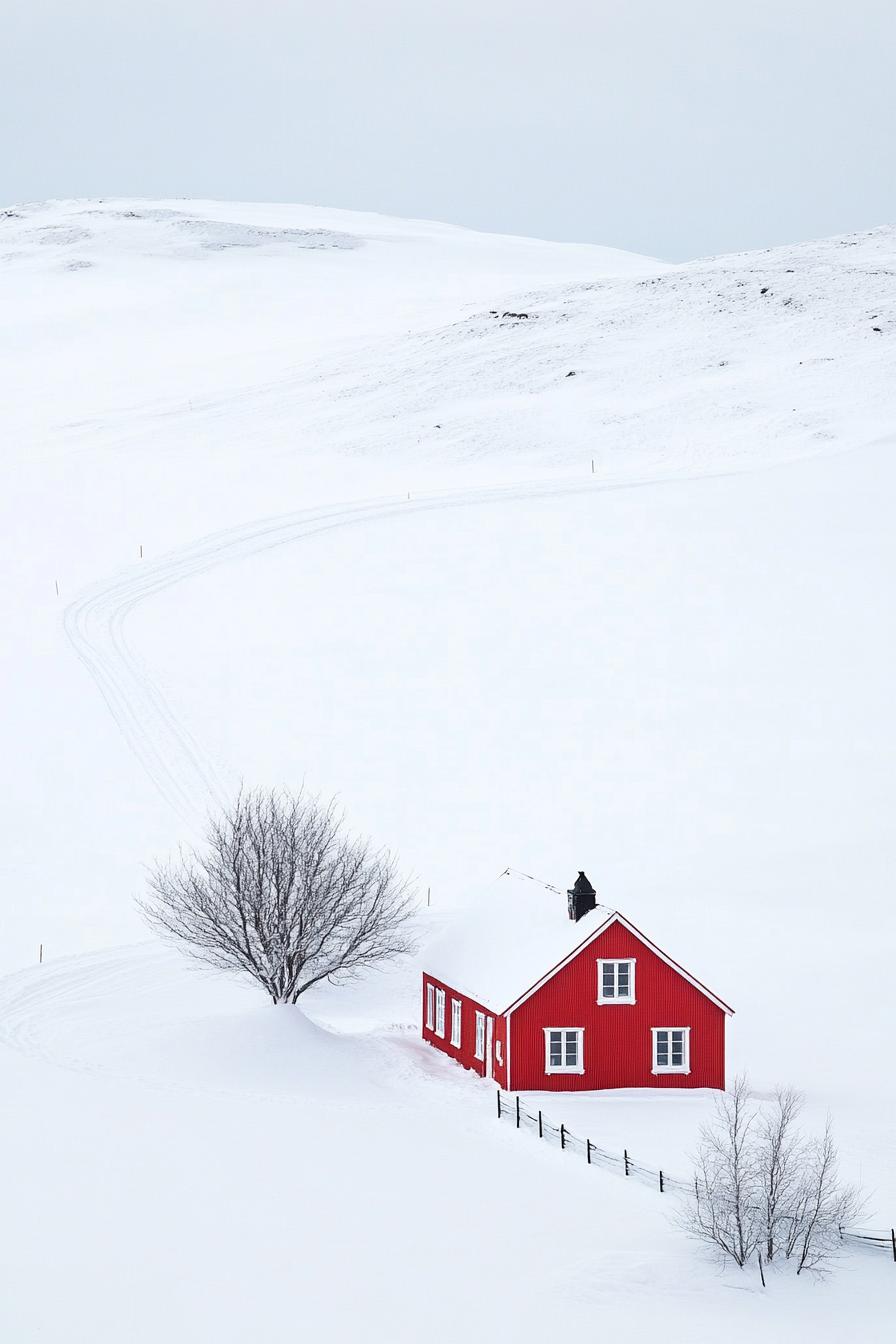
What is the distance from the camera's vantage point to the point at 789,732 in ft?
171

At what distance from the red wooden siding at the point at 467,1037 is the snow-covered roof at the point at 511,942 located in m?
0.25

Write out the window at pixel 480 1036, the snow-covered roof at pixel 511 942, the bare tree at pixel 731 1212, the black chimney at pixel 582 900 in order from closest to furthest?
the bare tree at pixel 731 1212 → the snow-covered roof at pixel 511 942 → the black chimney at pixel 582 900 → the window at pixel 480 1036

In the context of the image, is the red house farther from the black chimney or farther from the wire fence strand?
the wire fence strand

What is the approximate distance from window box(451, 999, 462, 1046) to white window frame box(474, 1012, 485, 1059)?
112cm

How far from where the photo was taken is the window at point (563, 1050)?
3041cm

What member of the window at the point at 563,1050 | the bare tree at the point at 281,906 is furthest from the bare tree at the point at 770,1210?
the bare tree at the point at 281,906

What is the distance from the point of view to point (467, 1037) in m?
32.3

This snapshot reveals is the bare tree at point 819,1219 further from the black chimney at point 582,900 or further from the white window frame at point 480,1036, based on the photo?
the white window frame at point 480,1036

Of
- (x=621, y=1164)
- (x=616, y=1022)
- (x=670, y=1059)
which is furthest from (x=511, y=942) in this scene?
(x=621, y=1164)

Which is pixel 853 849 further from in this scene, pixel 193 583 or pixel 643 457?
pixel 643 457

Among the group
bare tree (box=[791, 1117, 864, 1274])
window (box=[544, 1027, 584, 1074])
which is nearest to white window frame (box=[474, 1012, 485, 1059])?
window (box=[544, 1027, 584, 1074])

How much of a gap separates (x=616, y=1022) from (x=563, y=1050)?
113 centimetres

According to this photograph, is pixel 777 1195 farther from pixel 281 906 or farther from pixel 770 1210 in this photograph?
pixel 281 906

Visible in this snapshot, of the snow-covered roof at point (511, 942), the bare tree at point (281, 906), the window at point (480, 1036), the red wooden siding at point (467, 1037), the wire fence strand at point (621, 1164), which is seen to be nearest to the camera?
the wire fence strand at point (621, 1164)
